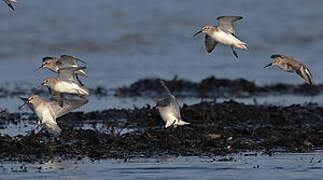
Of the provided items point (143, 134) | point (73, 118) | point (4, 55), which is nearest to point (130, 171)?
point (143, 134)

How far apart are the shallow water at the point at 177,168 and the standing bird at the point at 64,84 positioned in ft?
5.42

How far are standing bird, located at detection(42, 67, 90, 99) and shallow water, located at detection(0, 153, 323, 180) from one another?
165 centimetres

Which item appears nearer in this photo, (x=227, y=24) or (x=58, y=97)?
(x=58, y=97)

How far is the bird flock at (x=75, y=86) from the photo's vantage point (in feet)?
30.8

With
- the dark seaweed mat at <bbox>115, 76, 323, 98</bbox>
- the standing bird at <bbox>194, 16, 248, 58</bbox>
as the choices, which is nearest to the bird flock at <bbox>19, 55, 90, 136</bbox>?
the standing bird at <bbox>194, 16, 248, 58</bbox>

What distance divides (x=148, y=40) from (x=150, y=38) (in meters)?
0.22

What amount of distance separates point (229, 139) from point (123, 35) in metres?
12.1

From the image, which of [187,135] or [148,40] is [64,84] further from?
[148,40]

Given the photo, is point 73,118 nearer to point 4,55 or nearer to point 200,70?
point 200,70

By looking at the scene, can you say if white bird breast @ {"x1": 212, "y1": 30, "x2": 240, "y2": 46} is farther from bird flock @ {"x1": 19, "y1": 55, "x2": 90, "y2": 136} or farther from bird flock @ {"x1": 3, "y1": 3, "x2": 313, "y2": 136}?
bird flock @ {"x1": 19, "y1": 55, "x2": 90, "y2": 136}

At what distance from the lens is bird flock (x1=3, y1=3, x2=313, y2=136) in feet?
30.8

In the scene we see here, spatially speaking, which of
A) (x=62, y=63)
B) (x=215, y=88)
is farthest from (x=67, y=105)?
(x=215, y=88)

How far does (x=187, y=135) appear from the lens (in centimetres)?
973

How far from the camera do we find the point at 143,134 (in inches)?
369
